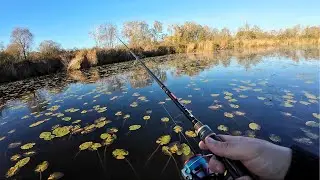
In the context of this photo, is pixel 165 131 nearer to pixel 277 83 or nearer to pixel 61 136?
pixel 61 136

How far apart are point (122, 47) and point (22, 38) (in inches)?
434

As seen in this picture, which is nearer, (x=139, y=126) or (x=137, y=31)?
(x=139, y=126)

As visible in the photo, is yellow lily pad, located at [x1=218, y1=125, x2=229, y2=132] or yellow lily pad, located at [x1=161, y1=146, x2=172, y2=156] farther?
yellow lily pad, located at [x1=218, y1=125, x2=229, y2=132]

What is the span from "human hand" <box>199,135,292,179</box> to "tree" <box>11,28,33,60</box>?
98.6 ft

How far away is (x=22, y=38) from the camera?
28406 millimetres

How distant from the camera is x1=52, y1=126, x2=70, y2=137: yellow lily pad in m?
5.76

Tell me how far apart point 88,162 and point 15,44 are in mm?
27106

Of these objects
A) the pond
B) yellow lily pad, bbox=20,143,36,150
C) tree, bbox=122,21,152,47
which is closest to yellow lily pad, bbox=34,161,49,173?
the pond

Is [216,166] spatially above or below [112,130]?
above

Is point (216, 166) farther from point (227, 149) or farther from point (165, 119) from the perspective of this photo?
point (165, 119)

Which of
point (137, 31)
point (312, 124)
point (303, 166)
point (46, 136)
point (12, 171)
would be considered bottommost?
point (12, 171)

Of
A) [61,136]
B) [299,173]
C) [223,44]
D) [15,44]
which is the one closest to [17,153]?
[61,136]

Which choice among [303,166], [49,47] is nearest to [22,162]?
[303,166]

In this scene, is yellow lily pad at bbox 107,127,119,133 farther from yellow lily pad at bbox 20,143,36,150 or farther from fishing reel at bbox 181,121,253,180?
fishing reel at bbox 181,121,253,180
